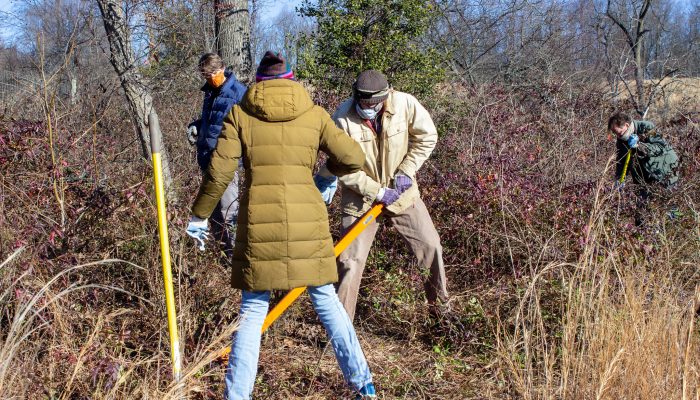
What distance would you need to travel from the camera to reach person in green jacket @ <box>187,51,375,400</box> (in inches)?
112

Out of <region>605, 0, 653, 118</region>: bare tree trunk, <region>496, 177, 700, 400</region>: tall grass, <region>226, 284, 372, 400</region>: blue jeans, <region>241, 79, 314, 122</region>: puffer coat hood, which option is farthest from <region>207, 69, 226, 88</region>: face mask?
<region>605, 0, 653, 118</region>: bare tree trunk

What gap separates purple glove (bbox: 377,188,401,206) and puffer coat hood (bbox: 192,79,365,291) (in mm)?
733

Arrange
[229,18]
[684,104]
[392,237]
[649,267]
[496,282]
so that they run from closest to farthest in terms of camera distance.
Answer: [649,267]
[496,282]
[392,237]
[229,18]
[684,104]

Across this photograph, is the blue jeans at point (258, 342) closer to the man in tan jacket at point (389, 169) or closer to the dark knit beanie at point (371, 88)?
the man in tan jacket at point (389, 169)

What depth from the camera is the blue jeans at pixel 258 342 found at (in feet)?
9.53

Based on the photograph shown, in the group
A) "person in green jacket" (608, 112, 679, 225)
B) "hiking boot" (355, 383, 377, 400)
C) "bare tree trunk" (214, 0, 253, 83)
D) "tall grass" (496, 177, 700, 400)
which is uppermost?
A: "bare tree trunk" (214, 0, 253, 83)

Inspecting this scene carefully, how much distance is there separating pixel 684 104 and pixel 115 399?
974cm

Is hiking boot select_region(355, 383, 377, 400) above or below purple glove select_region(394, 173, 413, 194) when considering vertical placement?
below

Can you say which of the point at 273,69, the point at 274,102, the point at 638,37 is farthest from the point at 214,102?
the point at 638,37

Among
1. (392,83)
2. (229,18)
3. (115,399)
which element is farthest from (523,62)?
(115,399)

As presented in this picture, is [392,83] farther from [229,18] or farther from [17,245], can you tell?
[17,245]

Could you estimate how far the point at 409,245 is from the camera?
3.98 m

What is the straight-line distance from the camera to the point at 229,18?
6320 mm

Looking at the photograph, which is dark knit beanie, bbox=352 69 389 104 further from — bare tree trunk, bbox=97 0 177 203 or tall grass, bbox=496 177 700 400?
bare tree trunk, bbox=97 0 177 203
